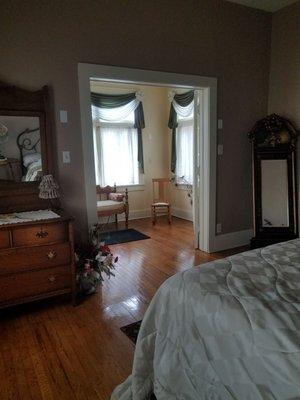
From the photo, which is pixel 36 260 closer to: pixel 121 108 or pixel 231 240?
pixel 231 240

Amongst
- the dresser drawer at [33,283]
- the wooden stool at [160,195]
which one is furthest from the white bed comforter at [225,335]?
the wooden stool at [160,195]

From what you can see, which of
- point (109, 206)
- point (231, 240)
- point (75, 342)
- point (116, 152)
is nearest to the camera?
point (75, 342)

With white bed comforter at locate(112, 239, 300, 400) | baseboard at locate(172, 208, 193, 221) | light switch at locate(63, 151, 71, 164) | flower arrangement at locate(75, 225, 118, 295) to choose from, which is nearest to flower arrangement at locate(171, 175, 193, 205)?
baseboard at locate(172, 208, 193, 221)

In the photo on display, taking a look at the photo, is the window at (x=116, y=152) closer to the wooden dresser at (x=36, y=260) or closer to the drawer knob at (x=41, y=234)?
the wooden dresser at (x=36, y=260)

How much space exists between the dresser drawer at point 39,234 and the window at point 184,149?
139 inches

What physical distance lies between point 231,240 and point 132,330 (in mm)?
2171

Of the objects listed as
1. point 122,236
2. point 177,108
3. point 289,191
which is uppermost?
point 177,108

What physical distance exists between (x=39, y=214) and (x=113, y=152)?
3196mm

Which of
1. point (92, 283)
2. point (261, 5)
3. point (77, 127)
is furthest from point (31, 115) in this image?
point (261, 5)

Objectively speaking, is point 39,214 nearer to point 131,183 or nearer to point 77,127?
point 77,127

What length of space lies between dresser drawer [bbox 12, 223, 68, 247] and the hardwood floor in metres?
0.62

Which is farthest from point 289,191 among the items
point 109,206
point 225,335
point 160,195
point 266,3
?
point 225,335

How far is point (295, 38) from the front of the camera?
347cm

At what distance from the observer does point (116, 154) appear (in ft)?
18.2
